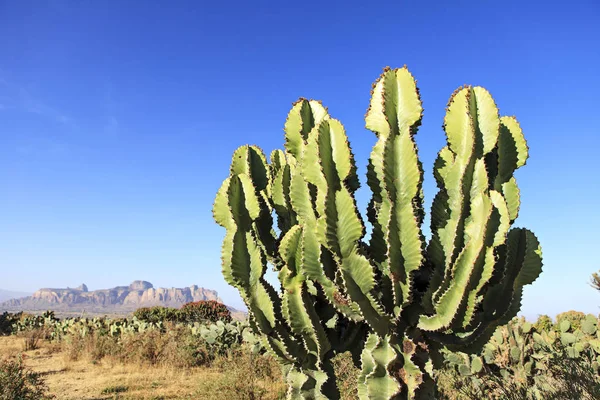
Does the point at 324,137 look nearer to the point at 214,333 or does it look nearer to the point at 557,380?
the point at 557,380

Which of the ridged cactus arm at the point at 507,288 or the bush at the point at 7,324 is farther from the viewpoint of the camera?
the bush at the point at 7,324

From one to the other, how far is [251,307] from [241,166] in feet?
4.65

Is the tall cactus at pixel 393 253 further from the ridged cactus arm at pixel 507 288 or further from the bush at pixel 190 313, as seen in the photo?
the bush at pixel 190 313

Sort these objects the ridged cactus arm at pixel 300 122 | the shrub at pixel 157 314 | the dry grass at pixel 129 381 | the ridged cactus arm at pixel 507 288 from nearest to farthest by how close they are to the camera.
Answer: the ridged cactus arm at pixel 507 288
the ridged cactus arm at pixel 300 122
the dry grass at pixel 129 381
the shrub at pixel 157 314

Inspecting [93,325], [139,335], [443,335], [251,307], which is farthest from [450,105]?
[93,325]

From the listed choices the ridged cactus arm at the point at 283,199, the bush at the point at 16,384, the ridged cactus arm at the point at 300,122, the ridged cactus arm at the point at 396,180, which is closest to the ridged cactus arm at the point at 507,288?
the ridged cactus arm at the point at 396,180

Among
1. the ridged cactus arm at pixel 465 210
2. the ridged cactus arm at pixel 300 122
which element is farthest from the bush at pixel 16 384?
the ridged cactus arm at pixel 465 210

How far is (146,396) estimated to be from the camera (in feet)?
27.6

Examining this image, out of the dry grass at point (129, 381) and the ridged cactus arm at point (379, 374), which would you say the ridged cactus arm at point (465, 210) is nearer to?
the ridged cactus arm at point (379, 374)

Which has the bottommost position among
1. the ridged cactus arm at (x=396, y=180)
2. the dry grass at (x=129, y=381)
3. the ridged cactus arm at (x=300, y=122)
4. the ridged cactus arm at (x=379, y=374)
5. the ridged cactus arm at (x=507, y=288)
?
the dry grass at (x=129, y=381)

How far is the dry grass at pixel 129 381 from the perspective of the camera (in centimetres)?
835

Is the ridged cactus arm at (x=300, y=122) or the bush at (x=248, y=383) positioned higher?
the ridged cactus arm at (x=300, y=122)

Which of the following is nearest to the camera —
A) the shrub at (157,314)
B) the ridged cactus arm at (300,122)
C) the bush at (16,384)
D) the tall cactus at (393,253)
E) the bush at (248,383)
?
the tall cactus at (393,253)

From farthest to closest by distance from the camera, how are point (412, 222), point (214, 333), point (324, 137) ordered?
point (214, 333), point (324, 137), point (412, 222)
